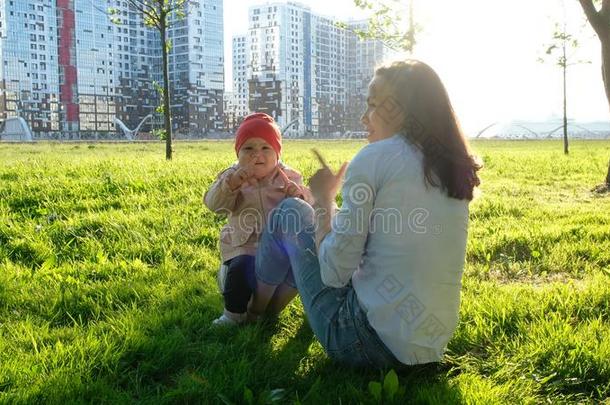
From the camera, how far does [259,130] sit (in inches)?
133

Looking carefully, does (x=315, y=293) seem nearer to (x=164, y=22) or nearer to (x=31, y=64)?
(x=164, y=22)

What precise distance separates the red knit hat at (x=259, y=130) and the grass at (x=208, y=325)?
3.52 feet

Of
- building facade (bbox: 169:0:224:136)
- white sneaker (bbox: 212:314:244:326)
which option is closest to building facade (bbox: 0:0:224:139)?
building facade (bbox: 169:0:224:136)

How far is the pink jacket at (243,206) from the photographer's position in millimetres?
3367

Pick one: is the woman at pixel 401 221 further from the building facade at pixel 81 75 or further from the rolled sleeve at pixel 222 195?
the building facade at pixel 81 75

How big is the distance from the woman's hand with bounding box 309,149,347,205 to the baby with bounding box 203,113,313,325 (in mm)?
902

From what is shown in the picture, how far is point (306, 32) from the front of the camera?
84.9m

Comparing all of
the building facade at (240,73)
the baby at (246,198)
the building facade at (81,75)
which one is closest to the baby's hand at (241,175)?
the baby at (246,198)

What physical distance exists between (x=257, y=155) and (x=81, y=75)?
11152 centimetres

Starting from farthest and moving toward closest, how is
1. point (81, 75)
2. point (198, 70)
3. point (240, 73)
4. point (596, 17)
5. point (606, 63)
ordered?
point (81, 75)
point (240, 73)
point (198, 70)
point (596, 17)
point (606, 63)

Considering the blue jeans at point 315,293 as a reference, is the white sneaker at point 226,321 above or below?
below

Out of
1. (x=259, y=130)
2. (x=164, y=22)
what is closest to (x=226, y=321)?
(x=259, y=130)

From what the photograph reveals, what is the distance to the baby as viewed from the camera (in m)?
Result: 3.31

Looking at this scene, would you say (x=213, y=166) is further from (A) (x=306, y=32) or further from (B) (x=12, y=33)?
(B) (x=12, y=33)
